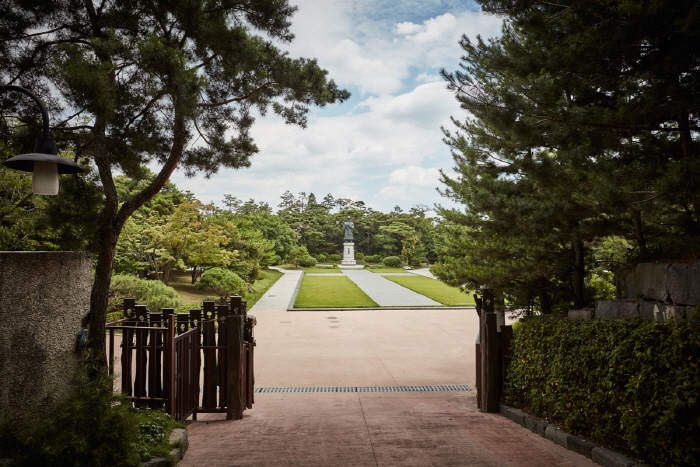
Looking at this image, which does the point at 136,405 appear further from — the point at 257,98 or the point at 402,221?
the point at 402,221

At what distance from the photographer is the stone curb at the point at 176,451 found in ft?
10.5

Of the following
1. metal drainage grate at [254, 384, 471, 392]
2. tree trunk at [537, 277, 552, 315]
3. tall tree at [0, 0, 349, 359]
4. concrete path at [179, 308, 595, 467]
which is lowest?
metal drainage grate at [254, 384, 471, 392]

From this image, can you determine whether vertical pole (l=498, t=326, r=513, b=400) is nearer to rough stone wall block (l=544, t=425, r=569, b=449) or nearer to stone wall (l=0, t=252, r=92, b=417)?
rough stone wall block (l=544, t=425, r=569, b=449)

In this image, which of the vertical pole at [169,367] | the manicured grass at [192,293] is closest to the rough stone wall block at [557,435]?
the vertical pole at [169,367]

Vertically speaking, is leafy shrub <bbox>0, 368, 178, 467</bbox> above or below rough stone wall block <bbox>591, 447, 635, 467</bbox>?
above

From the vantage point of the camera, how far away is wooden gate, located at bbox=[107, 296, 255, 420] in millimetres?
4293

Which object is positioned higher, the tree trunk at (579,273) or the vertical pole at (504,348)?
the tree trunk at (579,273)

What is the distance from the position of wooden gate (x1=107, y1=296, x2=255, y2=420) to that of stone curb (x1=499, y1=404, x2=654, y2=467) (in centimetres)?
302

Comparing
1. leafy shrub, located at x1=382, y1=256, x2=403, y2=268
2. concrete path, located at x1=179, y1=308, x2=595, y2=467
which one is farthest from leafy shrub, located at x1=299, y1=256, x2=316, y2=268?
concrete path, located at x1=179, y1=308, x2=595, y2=467

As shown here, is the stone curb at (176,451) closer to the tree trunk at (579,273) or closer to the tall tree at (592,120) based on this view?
the tall tree at (592,120)

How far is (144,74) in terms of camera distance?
466cm

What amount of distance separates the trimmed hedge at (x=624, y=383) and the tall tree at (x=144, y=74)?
386 cm

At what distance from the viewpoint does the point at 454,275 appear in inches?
339

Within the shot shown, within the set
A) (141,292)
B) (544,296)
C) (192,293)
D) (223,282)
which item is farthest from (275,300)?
(544,296)
